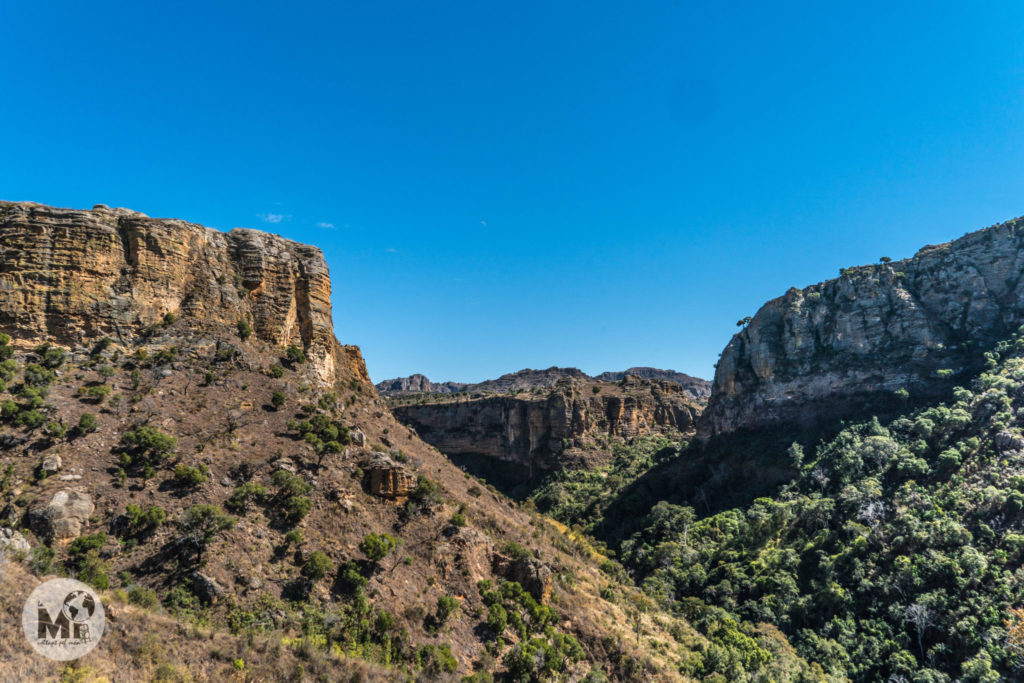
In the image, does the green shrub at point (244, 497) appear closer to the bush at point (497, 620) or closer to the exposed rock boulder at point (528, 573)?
the bush at point (497, 620)

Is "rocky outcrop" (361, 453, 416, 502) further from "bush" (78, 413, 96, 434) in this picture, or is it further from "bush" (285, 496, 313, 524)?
"bush" (78, 413, 96, 434)

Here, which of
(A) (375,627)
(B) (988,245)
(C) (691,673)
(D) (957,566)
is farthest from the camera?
(B) (988,245)

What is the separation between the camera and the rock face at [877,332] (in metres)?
59.3

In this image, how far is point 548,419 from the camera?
85.8 meters

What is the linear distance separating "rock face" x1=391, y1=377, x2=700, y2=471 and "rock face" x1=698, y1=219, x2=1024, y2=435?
12.9m

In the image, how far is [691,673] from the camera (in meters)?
25.7

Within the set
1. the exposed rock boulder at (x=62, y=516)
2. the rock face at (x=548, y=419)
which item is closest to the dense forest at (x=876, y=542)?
the rock face at (x=548, y=419)

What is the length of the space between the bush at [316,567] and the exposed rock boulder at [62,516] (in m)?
8.24

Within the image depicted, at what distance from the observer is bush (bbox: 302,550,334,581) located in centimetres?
1906

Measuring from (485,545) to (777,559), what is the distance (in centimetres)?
3003

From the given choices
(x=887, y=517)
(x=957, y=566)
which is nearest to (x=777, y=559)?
(x=887, y=517)

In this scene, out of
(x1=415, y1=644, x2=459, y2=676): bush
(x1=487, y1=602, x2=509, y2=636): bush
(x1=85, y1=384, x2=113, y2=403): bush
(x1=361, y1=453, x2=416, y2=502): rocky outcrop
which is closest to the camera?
(x1=415, y1=644, x2=459, y2=676): bush

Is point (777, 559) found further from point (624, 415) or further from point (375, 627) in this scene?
point (624, 415)

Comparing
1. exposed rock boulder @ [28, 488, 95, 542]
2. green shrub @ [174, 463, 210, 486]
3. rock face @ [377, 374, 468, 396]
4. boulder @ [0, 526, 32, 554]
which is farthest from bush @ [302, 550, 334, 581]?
rock face @ [377, 374, 468, 396]
